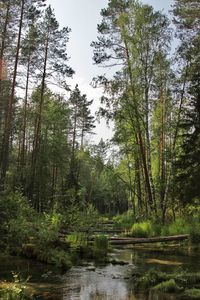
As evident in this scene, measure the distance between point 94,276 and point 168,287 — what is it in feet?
9.62

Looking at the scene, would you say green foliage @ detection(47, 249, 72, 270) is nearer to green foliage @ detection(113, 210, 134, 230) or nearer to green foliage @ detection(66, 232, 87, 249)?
green foliage @ detection(66, 232, 87, 249)

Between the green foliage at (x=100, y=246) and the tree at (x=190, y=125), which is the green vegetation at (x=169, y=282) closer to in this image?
the green foliage at (x=100, y=246)

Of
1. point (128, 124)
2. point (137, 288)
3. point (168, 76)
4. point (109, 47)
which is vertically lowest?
point (137, 288)

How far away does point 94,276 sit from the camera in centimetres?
1245

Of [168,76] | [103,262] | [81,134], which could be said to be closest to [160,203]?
[168,76]

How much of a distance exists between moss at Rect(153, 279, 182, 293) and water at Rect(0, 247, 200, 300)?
453mm

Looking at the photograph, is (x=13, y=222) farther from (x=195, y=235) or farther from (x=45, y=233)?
(x=195, y=235)

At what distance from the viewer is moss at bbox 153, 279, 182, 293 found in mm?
10219

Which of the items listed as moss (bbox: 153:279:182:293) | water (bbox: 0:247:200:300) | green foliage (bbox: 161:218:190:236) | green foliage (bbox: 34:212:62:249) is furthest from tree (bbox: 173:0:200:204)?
moss (bbox: 153:279:182:293)

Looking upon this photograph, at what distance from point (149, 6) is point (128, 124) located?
25.9 feet

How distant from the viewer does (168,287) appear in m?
10.3

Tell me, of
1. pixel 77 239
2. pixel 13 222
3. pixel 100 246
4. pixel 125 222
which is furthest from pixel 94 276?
pixel 125 222

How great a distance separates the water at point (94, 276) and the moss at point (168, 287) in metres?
0.45

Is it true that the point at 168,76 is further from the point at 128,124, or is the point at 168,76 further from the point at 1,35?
the point at 1,35
